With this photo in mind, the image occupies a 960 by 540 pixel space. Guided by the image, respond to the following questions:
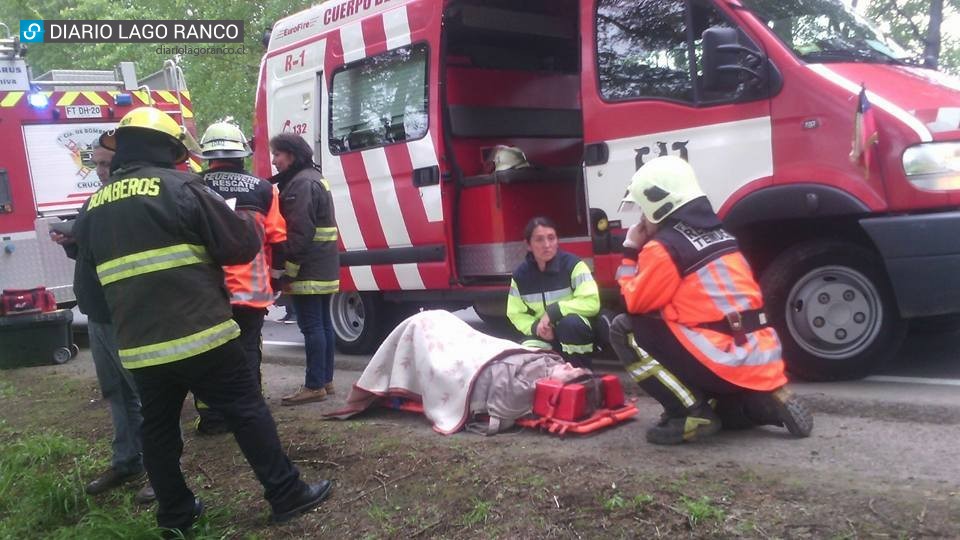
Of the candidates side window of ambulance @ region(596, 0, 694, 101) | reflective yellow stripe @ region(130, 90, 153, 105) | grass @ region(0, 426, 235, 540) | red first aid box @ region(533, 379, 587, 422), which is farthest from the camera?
reflective yellow stripe @ region(130, 90, 153, 105)

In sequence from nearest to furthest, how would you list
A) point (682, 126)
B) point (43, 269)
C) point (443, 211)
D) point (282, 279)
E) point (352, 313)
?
point (682, 126) → point (282, 279) → point (443, 211) → point (352, 313) → point (43, 269)

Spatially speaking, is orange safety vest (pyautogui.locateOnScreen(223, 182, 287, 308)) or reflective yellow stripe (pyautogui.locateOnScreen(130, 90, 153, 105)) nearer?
orange safety vest (pyautogui.locateOnScreen(223, 182, 287, 308))

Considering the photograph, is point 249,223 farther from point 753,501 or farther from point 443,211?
point 443,211

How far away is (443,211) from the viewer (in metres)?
6.21

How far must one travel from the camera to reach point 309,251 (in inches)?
209

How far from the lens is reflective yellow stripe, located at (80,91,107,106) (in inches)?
373

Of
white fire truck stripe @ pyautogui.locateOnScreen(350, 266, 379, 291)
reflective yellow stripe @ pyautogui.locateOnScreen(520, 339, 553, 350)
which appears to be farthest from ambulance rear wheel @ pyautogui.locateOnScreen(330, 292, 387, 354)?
reflective yellow stripe @ pyautogui.locateOnScreen(520, 339, 553, 350)

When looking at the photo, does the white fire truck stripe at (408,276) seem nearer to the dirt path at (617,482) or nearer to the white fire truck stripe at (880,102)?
the dirt path at (617,482)

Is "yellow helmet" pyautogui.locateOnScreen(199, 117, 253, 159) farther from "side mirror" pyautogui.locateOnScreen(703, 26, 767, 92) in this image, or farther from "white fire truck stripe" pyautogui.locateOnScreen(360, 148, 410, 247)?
"side mirror" pyautogui.locateOnScreen(703, 26, 767, 92)

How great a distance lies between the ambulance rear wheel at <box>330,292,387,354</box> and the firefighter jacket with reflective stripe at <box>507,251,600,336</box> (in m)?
2.24

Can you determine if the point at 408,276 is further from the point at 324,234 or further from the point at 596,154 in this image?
the point at 596,154

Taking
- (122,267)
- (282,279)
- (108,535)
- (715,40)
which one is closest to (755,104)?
(715,40)

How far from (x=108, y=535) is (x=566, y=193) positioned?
12.6ft

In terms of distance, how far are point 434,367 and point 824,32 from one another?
115 inches
